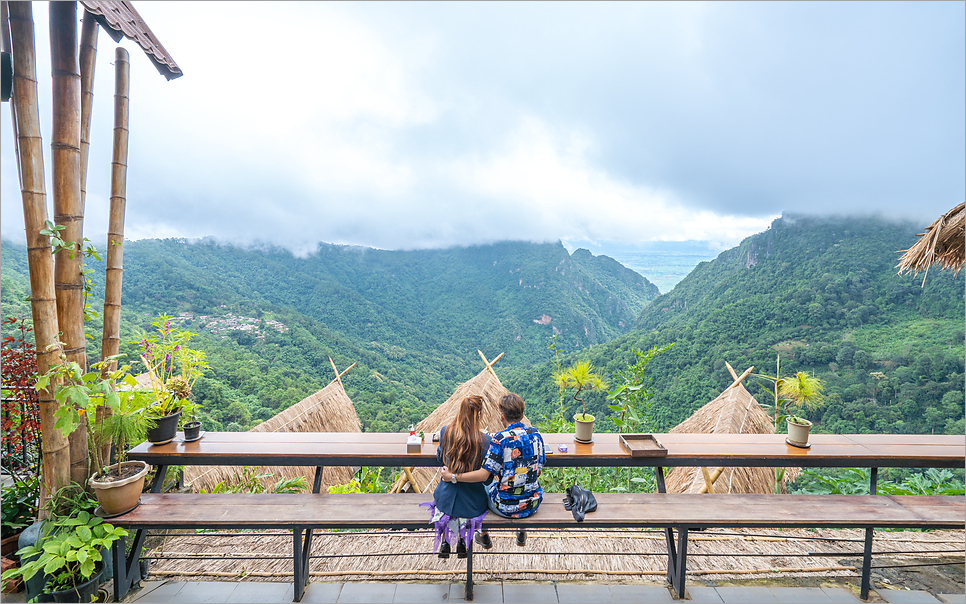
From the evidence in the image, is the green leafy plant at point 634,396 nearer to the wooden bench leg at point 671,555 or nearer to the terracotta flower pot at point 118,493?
the wooden bench leg at point 671,555

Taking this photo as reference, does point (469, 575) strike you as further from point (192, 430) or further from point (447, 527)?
point (192, 430)

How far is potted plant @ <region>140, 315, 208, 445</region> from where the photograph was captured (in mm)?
2471

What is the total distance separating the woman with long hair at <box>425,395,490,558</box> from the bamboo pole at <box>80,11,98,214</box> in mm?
2464

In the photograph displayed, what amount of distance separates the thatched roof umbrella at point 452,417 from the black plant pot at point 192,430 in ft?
5.53

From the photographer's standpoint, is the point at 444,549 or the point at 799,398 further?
→ the point at 799,398

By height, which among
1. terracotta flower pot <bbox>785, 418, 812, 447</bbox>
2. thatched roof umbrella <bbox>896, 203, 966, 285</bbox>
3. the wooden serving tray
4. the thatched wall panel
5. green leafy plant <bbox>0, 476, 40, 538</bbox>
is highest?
thatched roof umbrella <bbox>896, 203, 966, 285</bbox>

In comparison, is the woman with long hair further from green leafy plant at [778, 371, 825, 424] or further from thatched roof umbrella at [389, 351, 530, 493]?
green leafy plant at [778, 371, 825, 424]

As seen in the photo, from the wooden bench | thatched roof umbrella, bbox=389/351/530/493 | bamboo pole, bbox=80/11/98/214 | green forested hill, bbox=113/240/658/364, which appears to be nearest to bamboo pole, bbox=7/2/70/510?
bamboo pole, bbox=80/11/98/214

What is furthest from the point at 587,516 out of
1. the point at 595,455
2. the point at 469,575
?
the point at 469,575

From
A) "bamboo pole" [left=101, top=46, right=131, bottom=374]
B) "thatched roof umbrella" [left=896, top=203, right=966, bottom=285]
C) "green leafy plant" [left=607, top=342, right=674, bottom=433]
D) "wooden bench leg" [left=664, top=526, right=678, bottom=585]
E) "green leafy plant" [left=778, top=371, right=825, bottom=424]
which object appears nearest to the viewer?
"wooden bench leg" [left=664, top=526, right=678, bottom=585]

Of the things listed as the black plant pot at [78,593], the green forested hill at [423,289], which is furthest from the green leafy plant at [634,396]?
the green forested hill at [423,289]

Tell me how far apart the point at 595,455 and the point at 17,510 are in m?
3.44

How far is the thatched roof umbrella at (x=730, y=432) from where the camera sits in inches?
130

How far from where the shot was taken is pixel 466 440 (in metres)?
2.04
